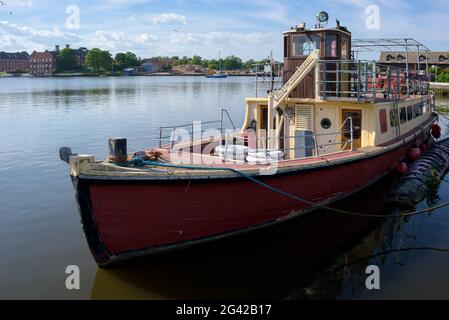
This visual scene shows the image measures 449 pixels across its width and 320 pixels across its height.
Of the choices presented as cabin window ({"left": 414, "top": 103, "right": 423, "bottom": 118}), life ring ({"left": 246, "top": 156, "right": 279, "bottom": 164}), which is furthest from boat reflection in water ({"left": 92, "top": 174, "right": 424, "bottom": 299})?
cabin window ({"left": 414, "top": 103, "right": 423, "bottom": 118})

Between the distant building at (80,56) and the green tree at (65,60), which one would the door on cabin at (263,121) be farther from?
the distant building at (80,56)

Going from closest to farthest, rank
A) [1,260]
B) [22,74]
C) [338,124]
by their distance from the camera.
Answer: [1,260], [338,124], [22,74]

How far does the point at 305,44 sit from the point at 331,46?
0.82 metres

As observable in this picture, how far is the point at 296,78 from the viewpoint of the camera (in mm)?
14227

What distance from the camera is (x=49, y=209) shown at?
14695 mm

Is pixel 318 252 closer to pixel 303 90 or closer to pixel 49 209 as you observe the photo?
pixel 303 90

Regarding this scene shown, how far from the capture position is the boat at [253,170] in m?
9.48

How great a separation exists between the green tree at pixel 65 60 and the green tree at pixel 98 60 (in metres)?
6.33

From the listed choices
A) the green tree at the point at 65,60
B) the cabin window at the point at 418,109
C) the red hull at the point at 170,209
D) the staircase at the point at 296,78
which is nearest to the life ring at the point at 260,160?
the red hull at the point at 170,209

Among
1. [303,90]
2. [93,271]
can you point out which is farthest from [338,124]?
[93,271]

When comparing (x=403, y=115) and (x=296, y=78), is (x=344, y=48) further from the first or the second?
(x=403, y=115)

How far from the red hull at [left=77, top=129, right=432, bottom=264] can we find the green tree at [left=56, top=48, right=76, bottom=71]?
185787 millimetres
